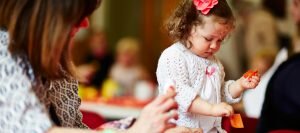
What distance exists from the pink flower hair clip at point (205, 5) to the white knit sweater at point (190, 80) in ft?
0.39

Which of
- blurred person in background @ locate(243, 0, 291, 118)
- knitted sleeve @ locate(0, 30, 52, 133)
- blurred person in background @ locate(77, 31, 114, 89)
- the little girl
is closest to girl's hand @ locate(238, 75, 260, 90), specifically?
the little girl

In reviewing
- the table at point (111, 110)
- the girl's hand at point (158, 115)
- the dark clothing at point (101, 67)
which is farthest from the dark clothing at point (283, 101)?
the dark clothing at point (101, 67)

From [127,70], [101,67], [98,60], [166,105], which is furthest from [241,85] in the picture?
[98,60]

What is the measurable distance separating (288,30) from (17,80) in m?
Result: 5.51

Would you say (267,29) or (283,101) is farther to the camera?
(267,29)

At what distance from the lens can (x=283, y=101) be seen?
2506 mm

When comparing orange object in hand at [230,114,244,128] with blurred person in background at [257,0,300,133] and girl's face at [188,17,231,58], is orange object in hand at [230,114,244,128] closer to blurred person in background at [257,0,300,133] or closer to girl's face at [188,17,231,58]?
girl's face at [188,17,231,58]

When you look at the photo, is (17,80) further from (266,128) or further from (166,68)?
(266,128)

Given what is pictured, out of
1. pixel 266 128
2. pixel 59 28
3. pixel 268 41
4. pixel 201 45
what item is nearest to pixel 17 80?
pixel 59 28

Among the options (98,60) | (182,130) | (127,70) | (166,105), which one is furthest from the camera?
(98,60)

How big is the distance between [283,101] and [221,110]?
82 centimetres

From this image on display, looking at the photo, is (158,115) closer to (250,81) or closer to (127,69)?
(250,81)

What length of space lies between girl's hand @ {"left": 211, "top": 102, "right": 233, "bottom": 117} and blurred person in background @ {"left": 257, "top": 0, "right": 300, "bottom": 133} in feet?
2.59

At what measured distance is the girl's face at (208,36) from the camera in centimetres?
185
